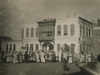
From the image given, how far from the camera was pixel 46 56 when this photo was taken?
20.3 ft

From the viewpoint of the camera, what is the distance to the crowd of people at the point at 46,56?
5.23 metres

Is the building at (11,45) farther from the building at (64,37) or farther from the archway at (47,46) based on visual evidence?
the archway at (47,46)

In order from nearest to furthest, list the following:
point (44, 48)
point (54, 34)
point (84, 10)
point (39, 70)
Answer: point (39, 70) < point (84, 10) < point (44, 48) < point (54, 34)

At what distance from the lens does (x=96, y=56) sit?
508 centimetres

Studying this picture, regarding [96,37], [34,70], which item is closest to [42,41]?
[34,70]

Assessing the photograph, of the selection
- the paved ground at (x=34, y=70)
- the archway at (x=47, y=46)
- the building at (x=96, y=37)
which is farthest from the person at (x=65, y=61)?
the building at (x=96, y=37)

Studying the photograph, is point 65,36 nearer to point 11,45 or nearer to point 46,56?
point 46,56

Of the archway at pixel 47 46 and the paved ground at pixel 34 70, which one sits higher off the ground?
the archway at pixel 47 46

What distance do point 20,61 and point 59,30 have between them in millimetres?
1684

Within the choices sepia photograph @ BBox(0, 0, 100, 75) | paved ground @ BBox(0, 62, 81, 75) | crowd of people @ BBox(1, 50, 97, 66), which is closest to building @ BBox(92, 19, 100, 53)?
sepia photograph @ BBox(0, 0, 100, 75)

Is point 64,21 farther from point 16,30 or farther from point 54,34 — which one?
point 16,30

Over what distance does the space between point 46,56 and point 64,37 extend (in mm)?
899

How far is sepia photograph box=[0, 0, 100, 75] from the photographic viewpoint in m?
5.00

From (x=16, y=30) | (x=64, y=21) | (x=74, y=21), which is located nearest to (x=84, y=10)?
(x=74, y=21)
